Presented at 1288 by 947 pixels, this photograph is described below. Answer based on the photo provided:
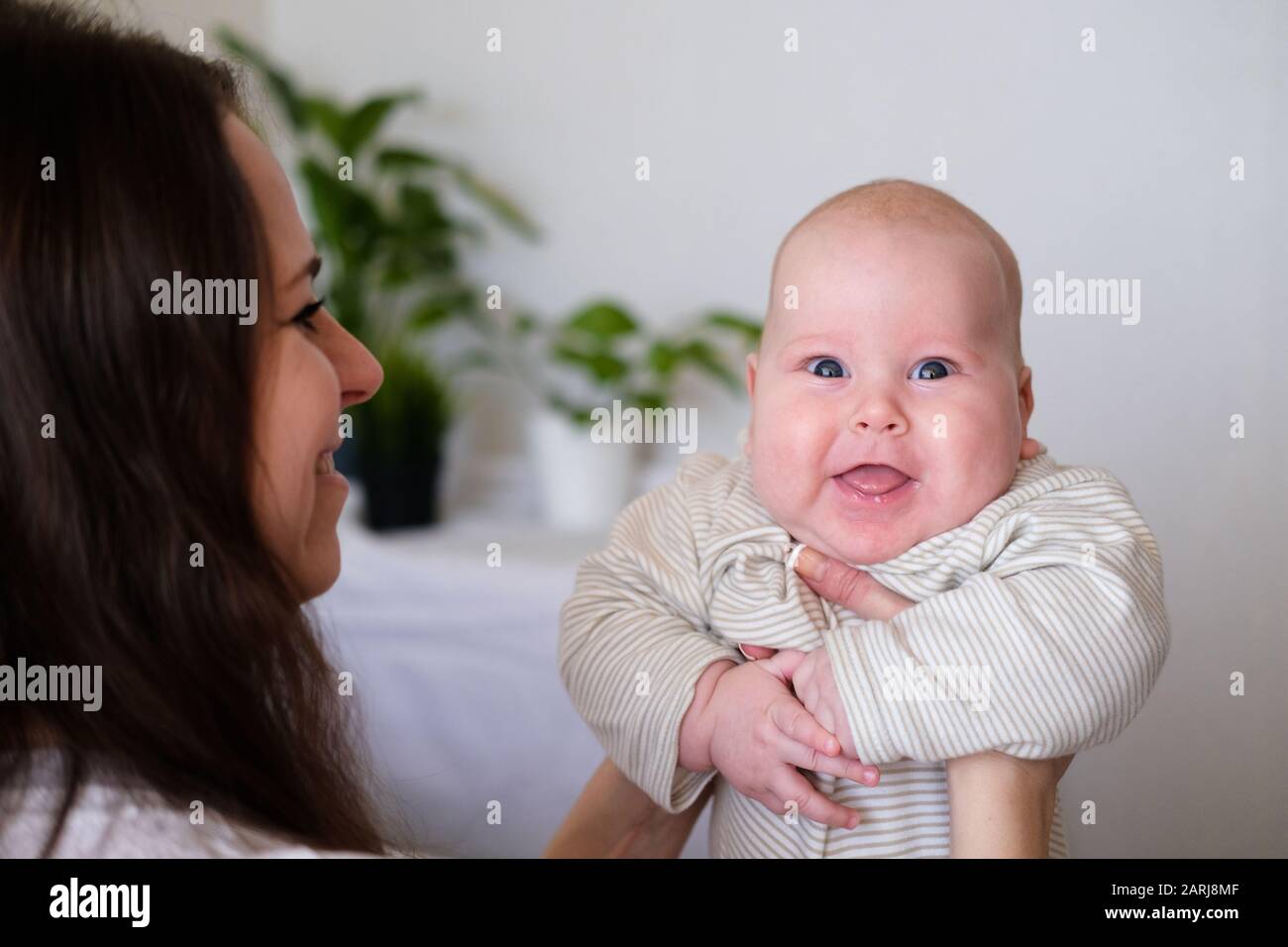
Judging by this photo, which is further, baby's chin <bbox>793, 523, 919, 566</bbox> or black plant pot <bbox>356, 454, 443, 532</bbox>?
black plant pot <bbox>356, 454, 443, 532</bbox>

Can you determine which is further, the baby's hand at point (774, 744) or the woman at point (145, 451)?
the baby's hand at point (774, 744)

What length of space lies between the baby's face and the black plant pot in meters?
1.34

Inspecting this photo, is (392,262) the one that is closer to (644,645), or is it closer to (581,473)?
(581,473)

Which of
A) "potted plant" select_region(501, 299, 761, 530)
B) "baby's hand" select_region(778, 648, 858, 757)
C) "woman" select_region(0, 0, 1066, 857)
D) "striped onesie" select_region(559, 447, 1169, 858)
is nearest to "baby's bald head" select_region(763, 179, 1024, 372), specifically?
"striped onesie" select_region(559, 447, 1169, 858)

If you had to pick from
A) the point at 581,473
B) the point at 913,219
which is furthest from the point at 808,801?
the point at 581,473

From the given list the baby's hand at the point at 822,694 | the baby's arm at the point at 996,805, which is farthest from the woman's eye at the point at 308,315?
the baby's arm at the point at 996,805

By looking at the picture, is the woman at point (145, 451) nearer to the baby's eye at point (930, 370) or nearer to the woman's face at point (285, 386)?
the woman's face at point (285, 386)

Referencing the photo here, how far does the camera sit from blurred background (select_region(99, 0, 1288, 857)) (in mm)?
1361

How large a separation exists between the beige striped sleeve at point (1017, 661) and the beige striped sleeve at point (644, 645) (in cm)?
13

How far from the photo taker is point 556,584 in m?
1.73

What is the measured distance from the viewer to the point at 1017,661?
2.23 feet

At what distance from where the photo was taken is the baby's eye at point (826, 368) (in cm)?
79

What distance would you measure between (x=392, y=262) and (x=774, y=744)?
5.44 feet

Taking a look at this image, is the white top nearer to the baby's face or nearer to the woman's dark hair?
the woman's dark hair
